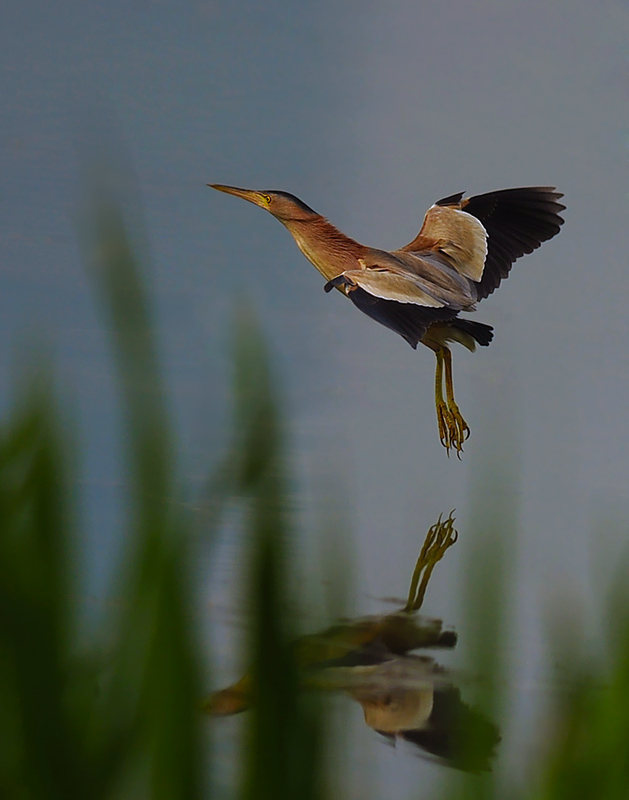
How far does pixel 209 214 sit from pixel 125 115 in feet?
0.52

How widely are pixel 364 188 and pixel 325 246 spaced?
127 mm

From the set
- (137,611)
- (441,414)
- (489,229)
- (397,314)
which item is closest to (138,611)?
(137,611)

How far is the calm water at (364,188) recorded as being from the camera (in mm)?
1043

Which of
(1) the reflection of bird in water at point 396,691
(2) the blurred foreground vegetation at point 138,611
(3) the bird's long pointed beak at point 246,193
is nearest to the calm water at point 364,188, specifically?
(3) the bird's long pointed beak at point 246,193

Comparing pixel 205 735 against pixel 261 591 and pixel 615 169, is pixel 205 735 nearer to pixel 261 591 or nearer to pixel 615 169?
pixel 261 591

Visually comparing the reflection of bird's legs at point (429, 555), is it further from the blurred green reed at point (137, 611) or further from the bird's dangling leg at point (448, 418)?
the blurred green reed at point (137, 611)

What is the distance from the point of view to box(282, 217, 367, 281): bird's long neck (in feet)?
3.43

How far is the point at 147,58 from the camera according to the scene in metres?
1.12

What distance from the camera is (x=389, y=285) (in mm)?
995

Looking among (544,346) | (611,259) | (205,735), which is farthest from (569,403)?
(205,735)

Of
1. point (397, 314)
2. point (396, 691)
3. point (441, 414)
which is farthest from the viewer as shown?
point (441, 414)

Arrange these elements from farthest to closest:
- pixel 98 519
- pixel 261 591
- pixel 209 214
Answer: pixel 209 214 → pixel 98 519 → pixel 261 591

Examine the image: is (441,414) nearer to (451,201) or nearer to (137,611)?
(451,201)

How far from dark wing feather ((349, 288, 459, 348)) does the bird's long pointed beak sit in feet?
0.66
